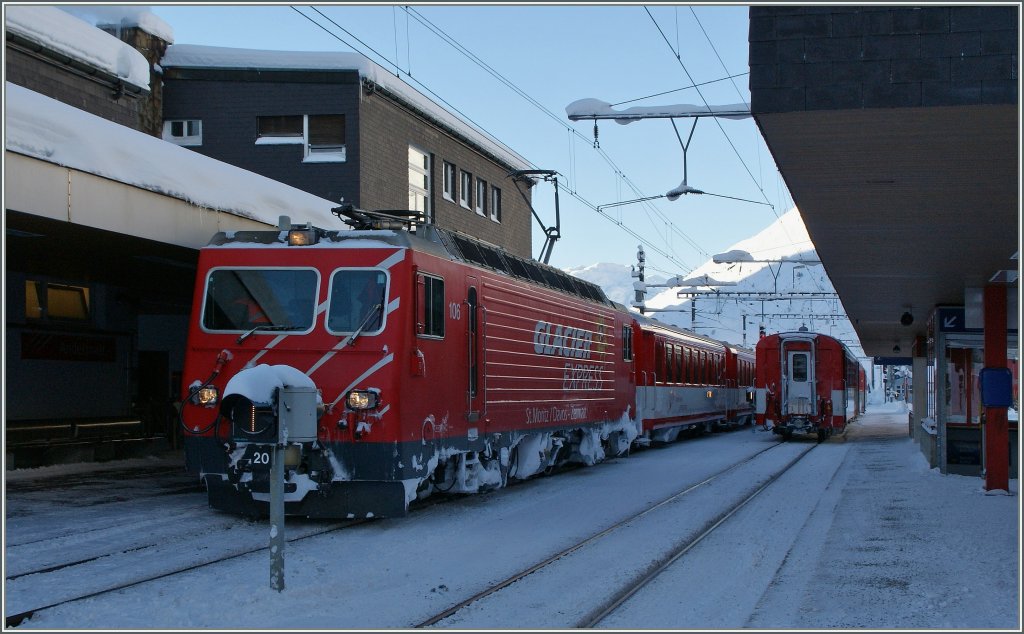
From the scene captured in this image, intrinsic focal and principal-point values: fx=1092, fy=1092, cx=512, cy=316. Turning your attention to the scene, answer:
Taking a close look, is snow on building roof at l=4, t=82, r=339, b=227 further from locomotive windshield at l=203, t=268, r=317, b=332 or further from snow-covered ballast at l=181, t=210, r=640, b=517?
locomotive windshield at l=203, t=268, r=317, b=332

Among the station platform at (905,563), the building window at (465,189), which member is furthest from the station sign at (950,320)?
the building window at (465,189)

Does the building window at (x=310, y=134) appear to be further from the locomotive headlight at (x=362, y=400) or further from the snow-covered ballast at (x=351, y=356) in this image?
the locomotive headlight at (x=362, y=400)

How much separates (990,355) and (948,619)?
28.5ft

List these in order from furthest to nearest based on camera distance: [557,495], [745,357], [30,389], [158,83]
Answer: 1. [745,357]
2. [158,83]
3. [30,389]
4. [557,495]

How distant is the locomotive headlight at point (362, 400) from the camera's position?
34.8ft

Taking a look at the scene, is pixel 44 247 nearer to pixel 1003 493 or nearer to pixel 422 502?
pixel 422 502

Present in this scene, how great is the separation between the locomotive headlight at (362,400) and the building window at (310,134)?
14.1 m

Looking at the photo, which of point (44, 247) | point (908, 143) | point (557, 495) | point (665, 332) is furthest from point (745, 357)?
point (908, 143)

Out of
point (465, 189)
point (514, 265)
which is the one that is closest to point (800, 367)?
point (465, 189)

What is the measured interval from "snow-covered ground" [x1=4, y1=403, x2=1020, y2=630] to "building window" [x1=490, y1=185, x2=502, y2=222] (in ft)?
55.0

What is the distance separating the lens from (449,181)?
28500mm

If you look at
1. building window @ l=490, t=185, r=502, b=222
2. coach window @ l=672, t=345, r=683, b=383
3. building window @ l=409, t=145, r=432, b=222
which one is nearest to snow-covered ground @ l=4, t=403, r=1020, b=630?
coach window @ l=672, t=345, r=683, b=383

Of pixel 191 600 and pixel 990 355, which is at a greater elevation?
pixel 990 355

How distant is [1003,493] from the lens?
48.5 feet
